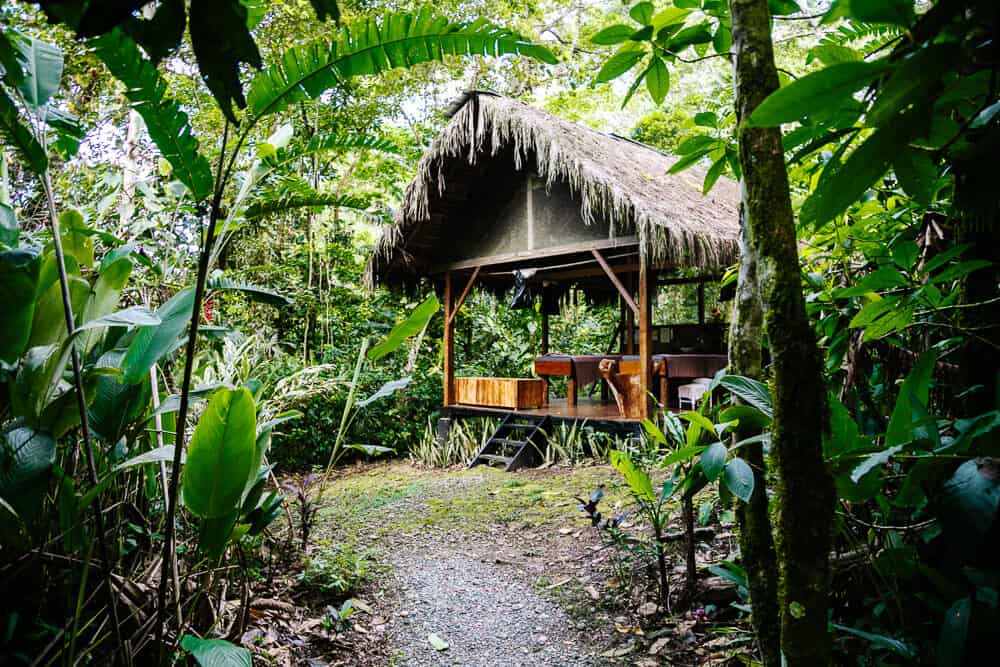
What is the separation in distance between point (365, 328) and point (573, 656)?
704 cm

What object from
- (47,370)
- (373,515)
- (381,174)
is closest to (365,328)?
(381,174)

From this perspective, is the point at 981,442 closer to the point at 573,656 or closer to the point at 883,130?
the point at 883,130

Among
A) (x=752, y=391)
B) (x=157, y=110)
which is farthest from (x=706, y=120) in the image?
(x=157, y=110)

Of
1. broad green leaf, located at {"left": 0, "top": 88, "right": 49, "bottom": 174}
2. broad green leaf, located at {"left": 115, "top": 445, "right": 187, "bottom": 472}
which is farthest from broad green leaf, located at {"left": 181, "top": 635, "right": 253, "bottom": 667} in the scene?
broad green leaf, located at {"left": 0, "top": 88, "right": 49, "bottom": 174}

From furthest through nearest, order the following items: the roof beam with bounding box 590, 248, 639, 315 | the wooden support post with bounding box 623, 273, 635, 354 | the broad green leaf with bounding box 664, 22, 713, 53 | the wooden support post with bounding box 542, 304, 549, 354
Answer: the wooden support post with bounding box 542, 304, 549, 354, the wooden support post with bounding box 623, 273, 635, 354, the roof beam with bounding box 590, 248, 639, 315, the broad green leaf with bounding box 664, 22, 713, 53

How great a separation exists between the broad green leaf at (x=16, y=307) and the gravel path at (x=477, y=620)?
1.78 meters

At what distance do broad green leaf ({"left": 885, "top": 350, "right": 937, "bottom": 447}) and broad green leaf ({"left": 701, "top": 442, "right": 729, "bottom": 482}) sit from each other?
264 mm

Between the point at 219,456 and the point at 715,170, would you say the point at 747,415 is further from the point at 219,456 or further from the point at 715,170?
the point at 219,456

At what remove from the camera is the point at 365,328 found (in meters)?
8.92

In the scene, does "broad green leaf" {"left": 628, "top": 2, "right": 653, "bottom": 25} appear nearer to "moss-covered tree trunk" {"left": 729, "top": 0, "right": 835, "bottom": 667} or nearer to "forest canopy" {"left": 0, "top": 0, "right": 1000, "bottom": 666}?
Answer: "forest canopy" {"left": 0, "top": 0, "right": 1000, "bottom": 666}

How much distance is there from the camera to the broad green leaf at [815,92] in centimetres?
45

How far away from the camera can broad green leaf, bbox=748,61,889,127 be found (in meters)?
0.45

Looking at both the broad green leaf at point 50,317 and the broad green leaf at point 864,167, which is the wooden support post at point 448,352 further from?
the broad green leaf at point 864,167

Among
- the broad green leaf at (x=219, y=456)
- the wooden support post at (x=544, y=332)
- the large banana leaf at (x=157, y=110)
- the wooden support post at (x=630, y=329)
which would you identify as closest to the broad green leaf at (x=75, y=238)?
the large banana leaf at (x=157, y=110)
